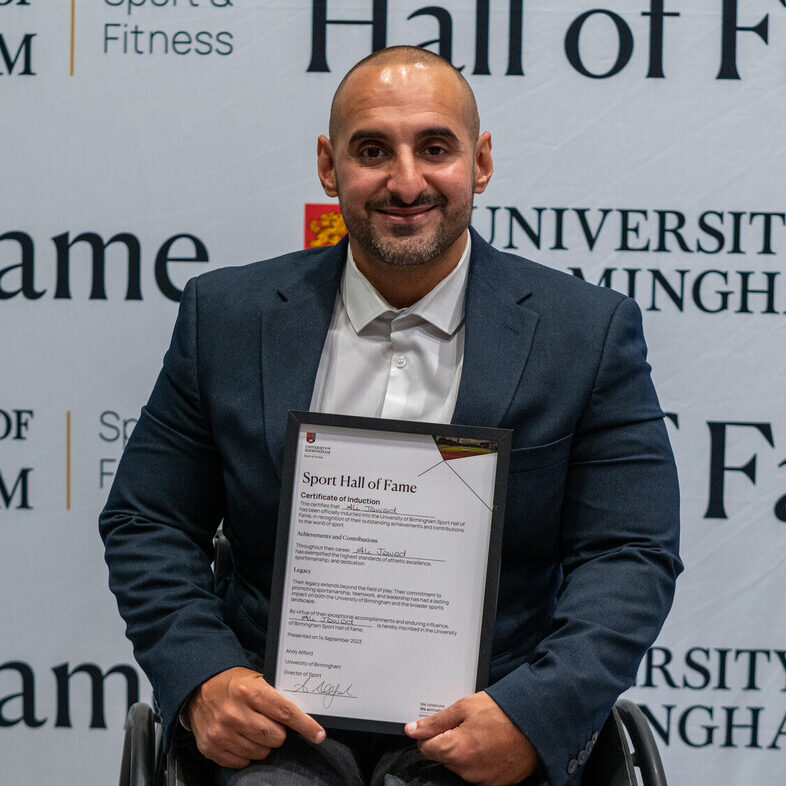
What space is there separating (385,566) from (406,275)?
463 millimetres

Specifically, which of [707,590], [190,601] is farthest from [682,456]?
[190,601]

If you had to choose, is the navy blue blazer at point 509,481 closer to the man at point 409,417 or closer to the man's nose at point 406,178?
the man at point 409,417

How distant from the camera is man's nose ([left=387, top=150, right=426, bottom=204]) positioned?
146cm

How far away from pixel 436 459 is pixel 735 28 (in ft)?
4.29

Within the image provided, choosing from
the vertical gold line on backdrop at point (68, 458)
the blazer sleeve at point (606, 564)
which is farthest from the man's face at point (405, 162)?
the vertical gold line on backdrop at point (68, 458)

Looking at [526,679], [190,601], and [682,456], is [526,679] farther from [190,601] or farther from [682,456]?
[682,456]

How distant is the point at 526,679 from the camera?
1324mm

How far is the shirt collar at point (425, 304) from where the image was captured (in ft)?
5.07

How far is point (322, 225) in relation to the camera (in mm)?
2189

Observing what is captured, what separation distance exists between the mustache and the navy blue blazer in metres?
0.13

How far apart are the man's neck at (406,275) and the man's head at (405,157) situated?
4 cm

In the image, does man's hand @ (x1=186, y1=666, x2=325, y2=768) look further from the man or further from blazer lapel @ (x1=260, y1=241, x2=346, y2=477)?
blazer lapel @ (x1=260, y1=241, x2=346, y2=477)
